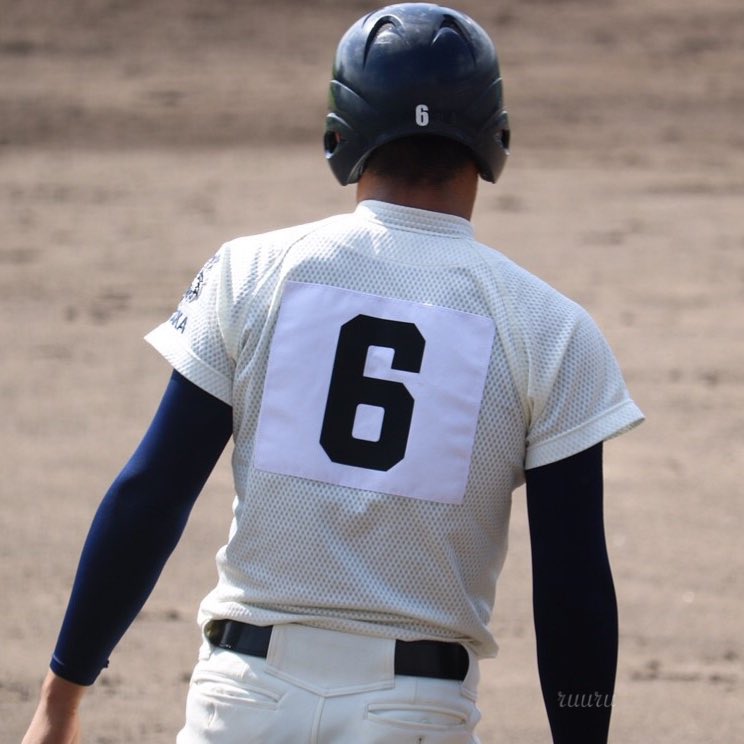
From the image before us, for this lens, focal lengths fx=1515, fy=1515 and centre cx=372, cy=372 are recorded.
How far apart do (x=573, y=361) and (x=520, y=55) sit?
41.8ft

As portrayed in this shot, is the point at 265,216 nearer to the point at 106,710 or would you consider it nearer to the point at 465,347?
the point at 106,710

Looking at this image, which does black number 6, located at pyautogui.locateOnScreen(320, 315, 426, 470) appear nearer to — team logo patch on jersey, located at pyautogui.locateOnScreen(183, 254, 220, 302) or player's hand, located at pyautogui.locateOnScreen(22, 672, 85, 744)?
team logo patch on jersey, located at pyautogui.locateOnScreen(183, 254, 220, 302)

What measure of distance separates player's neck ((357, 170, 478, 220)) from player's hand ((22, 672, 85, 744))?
0.84m

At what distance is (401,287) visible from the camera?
2.07m

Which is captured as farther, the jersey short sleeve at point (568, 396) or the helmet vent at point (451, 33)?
the helmet vent at point (451, 33)

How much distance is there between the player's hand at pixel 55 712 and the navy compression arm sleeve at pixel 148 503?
0.11 metres

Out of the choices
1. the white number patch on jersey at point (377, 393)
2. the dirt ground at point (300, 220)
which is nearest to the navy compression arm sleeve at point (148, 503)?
the white number patch on jersey at point (377, 393)

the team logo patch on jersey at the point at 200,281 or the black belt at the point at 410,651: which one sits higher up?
the team logo patch on jersey at the point at 200,281

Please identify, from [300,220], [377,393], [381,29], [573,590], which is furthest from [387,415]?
[300,220]

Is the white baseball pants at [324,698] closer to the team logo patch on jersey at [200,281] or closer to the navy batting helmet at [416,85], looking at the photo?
the team logo patch on jersey at [200,281]

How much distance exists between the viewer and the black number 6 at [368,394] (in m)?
2.04

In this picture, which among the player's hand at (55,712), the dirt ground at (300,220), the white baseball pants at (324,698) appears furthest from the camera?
the dirt ground at (300,220)

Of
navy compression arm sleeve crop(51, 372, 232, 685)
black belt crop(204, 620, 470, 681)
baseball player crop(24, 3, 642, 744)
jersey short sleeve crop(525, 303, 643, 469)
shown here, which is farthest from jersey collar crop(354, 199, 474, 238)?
black belt crop(204, 620, 470, 681)

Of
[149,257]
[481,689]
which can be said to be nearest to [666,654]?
[481,689]
